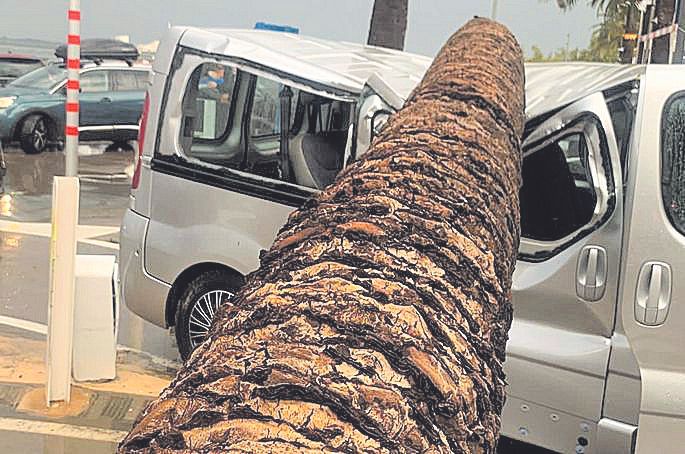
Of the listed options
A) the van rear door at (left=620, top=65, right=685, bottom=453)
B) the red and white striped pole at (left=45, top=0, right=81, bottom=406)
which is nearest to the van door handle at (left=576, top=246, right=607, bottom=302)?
the van rear door at (left=620, top=65, right=685, bottom=453)

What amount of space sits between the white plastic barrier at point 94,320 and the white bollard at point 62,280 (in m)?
0.23

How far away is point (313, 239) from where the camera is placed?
1.27 m

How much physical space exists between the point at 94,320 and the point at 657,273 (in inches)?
121

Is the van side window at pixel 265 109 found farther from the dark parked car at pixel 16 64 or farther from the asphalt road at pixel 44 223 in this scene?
the dark parked car at pixel 16 64

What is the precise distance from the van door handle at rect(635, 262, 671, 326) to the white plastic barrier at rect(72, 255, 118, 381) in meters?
2.95

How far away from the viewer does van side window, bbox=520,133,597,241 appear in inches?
161

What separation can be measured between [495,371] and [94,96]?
17.6 m

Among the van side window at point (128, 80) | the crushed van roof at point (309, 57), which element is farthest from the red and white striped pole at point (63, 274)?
the van side window at point (128, 80)

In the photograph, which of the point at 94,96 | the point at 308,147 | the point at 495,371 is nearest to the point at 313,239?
the point at 495,371

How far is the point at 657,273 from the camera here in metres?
3.77

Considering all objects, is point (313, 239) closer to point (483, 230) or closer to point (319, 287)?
point (319, 287)

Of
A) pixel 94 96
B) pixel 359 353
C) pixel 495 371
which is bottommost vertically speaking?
pixel 94 96

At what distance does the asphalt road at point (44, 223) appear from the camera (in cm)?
687

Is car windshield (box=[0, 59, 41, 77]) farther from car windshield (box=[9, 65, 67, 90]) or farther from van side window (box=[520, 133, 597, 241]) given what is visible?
van side window (box=[520, 133, 597, 241])
